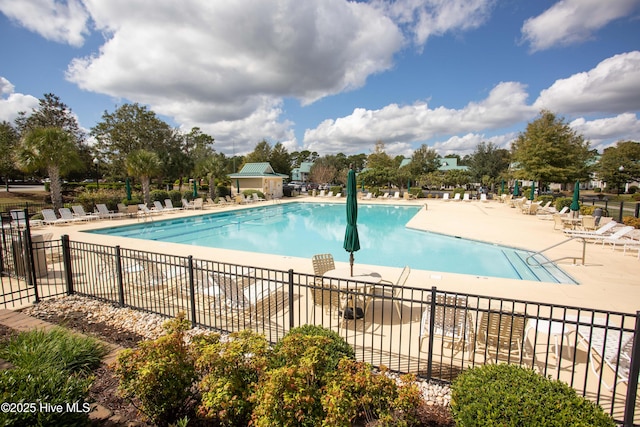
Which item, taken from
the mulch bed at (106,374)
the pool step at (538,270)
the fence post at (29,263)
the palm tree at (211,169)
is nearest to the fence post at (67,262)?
the fence post at (29,263)

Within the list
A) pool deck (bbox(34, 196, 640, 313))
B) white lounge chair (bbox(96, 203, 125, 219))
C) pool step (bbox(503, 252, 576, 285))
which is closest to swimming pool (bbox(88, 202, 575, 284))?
pool step (bbox(503, 252, 576, 285))

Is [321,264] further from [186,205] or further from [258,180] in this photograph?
[258,180]

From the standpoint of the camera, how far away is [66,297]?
6.53 m

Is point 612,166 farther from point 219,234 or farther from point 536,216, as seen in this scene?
A: point 219,234

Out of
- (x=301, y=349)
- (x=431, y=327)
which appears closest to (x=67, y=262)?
(x=301, y=349)

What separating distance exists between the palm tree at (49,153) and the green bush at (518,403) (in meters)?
23.0

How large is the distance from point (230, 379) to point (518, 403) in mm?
2289

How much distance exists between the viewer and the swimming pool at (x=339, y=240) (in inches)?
407

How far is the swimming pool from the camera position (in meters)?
10.3

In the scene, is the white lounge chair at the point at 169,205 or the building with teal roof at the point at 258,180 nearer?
the white lounge chair at the point at 169,205

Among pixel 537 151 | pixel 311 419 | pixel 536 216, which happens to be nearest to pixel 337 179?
pixel 537 151

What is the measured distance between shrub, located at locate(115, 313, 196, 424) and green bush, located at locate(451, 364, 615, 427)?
7.92 ft

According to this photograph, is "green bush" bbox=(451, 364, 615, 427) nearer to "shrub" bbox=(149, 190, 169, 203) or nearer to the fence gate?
the fence gate

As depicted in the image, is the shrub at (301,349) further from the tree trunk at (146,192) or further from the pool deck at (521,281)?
the tree trunk at (146,192)
